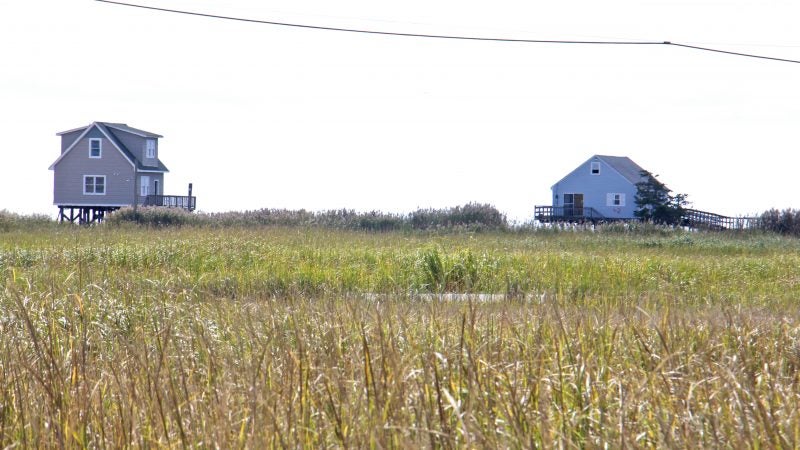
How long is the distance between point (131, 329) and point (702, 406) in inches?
191

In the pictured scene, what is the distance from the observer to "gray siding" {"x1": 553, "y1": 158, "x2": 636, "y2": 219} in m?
56.8

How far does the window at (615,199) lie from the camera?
5728 cm

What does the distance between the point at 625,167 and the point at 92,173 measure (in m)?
34.8

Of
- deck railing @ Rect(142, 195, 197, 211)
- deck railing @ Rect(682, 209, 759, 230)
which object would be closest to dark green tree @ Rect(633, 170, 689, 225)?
deck railing @ Rect(682, 209, 759, 230)

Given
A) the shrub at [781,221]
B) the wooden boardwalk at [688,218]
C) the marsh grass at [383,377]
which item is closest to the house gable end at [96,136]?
the wooden boardwalk at [688,218]

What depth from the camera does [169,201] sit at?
4919 cm

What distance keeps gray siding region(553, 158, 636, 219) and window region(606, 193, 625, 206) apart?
0.52 ft

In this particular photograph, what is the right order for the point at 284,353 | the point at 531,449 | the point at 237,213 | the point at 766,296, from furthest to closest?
the point at 237,213, the point at 766,296, the point at 284,353, the point at 531,449

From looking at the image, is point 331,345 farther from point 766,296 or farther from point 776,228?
point 776,228

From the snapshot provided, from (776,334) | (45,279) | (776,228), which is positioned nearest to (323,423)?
(776,334)

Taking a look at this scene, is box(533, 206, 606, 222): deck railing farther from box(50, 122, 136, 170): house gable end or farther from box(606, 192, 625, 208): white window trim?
box(50, 122, 136, 170): house gable end

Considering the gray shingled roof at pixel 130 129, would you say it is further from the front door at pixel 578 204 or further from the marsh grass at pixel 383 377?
the marsh grass at pixel 383 377

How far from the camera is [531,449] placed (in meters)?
3.31

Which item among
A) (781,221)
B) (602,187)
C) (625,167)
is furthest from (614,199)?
(781,221)
